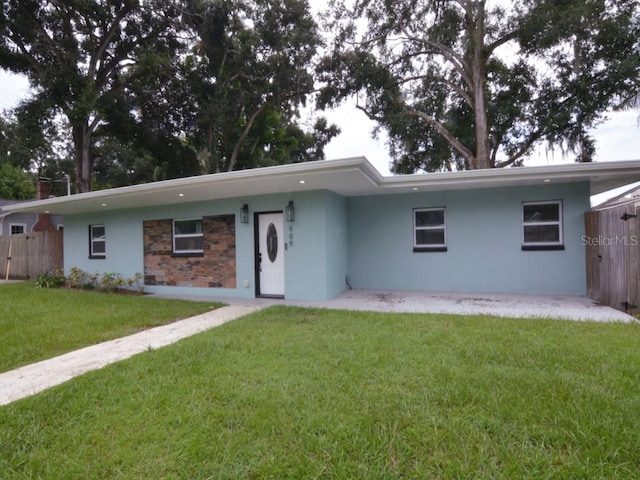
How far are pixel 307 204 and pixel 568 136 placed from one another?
1155 centimetres

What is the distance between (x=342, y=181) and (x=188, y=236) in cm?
455

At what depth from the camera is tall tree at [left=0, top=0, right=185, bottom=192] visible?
1162 cm

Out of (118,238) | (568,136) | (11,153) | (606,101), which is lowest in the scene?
(118,238)

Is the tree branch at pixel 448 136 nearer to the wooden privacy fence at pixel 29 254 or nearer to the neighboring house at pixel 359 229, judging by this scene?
the neighboring house at pixel 359 229

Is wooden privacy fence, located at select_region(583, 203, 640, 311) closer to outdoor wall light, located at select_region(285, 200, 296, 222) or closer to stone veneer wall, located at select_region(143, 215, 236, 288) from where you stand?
outdoor wall light, located at select_region(285, 200, 296, 222)

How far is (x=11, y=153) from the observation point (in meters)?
→ 20.6

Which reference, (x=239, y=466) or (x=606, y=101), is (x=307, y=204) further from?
(x=606, y=101)

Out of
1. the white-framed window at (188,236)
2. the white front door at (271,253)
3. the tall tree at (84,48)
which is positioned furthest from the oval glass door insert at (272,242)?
the tall tree at (84,48)

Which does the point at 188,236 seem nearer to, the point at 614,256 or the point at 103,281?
the point at 103,281

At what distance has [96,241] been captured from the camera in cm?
992

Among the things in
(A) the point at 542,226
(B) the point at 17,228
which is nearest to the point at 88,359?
(A) the point at 542,226

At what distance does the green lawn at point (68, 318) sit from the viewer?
401 centimetres

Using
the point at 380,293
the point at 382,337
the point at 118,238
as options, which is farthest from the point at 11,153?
the point at 382,337

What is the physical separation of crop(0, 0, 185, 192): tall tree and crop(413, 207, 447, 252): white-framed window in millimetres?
12095
